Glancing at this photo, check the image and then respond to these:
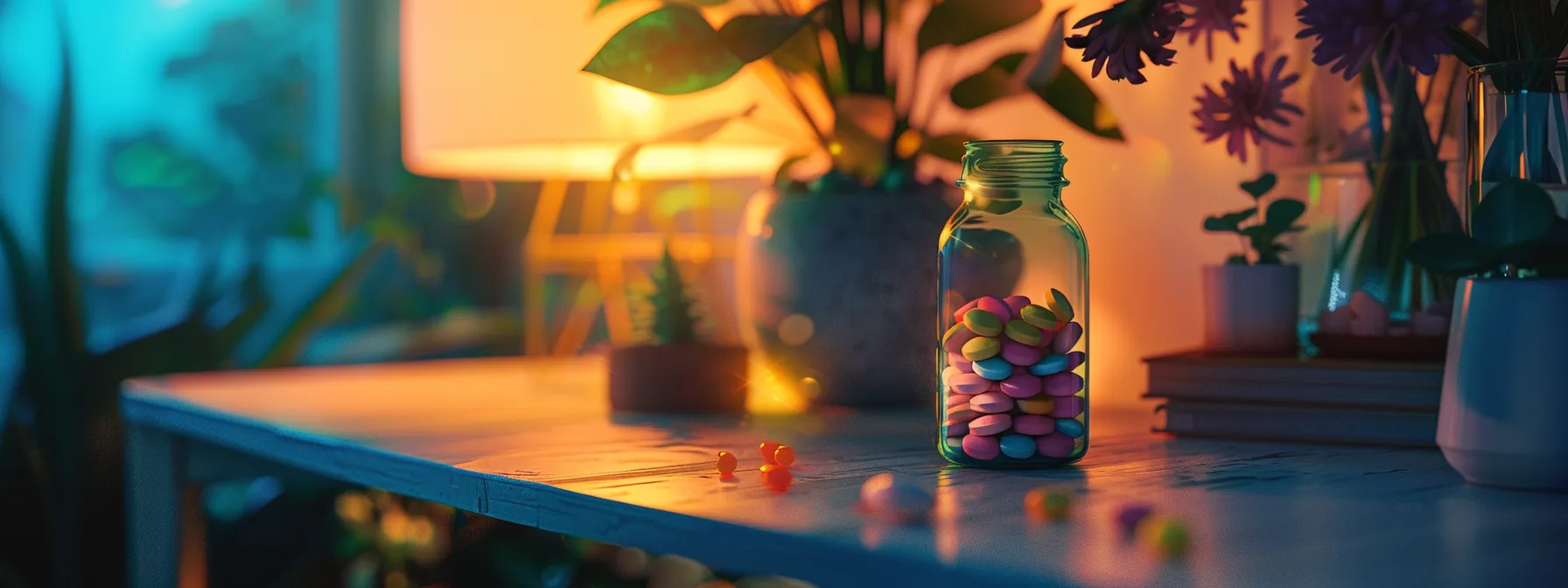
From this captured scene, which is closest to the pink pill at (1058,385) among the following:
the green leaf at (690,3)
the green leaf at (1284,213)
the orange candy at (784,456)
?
the orange candy at (784,456)

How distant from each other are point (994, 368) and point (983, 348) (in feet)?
0.04

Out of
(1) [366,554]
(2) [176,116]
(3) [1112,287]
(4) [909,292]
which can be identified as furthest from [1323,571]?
(2) [176,116]

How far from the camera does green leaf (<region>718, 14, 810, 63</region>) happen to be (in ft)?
2.96

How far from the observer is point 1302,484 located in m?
0.62

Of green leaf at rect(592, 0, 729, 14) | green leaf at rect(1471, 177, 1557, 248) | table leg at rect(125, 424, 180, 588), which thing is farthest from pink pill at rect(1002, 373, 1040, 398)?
table leg at rect(125, 424, 180, 588)

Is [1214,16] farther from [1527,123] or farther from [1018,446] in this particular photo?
[1018,446]

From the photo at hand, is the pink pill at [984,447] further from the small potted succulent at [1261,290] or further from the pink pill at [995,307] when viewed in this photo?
the small potted succulent at [1261,290]

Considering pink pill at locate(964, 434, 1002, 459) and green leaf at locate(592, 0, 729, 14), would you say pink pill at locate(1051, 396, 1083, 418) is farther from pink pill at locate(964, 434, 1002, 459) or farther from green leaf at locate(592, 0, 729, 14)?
green leaf at locate(592, 0, 729, 14)

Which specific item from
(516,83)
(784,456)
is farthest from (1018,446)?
(516,83)

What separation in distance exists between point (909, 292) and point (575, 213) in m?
2.17

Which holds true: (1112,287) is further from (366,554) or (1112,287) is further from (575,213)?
(575,213)

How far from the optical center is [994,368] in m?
0.66

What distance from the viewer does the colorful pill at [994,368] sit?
26.0 inches

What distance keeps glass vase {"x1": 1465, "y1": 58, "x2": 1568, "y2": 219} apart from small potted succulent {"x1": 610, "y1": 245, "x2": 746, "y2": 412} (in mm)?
545
